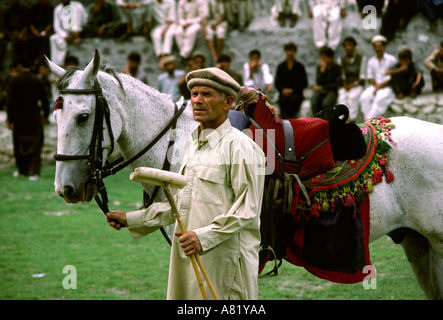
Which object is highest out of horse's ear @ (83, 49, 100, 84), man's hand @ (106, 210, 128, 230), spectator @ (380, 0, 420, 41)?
horse's ear @ (83, 49, 100, 84)

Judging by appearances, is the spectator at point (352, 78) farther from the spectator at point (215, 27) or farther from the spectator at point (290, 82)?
the spectator at point (215, 27)

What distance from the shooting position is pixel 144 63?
1470cm

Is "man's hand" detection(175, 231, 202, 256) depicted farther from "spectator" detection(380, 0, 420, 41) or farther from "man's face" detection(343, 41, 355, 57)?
"spectator" detection(380, 0, 420, 41)

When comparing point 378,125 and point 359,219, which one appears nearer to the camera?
point 359,219

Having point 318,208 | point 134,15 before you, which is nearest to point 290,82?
point 134,15

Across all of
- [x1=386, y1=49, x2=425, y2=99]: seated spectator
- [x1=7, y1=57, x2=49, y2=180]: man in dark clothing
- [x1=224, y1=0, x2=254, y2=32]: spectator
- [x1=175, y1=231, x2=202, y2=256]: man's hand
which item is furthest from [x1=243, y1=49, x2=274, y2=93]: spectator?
[x1=175, y1=231, x2=202, y2=256]: man's hand

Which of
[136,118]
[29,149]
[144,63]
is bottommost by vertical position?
[29,149]

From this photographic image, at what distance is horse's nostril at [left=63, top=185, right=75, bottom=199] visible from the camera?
363 cm

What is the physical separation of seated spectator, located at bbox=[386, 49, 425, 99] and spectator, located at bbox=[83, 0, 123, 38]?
280 inches

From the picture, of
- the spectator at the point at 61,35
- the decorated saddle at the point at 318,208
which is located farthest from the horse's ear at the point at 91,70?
the spectator at the point at 61,35
